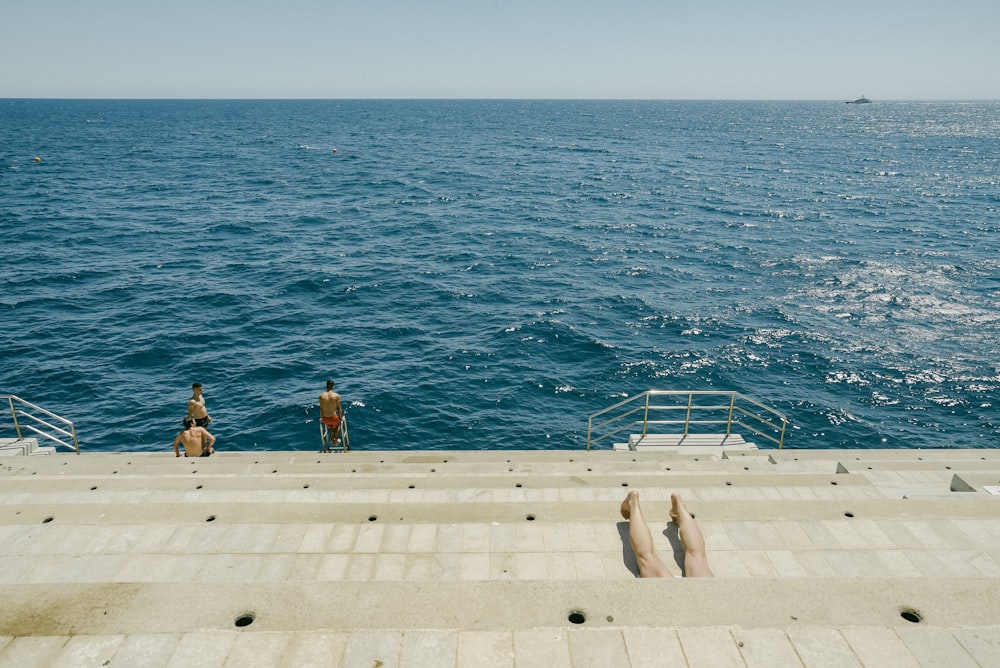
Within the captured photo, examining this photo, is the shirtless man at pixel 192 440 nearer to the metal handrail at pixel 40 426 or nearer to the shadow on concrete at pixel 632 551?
the metal handrail at pixel 40 426

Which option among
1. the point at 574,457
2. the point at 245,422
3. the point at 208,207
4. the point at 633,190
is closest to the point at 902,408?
the point at 574,457

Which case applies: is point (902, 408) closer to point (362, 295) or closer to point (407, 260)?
point (362, 295)

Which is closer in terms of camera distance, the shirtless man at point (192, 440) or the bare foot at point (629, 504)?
the bare foot at point (629, 504)

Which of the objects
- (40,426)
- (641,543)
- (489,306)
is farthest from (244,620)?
(489,306)

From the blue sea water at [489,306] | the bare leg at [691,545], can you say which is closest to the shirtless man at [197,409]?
the blue sea water at [489,306]

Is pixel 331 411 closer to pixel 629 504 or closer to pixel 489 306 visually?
pixel 629 504

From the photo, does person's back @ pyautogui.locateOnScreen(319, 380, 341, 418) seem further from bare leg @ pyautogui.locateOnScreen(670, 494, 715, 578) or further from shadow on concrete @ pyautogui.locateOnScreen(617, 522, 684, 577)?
bare leg @ pyautogui.locateOnScreen(670, 494, 715, 578)

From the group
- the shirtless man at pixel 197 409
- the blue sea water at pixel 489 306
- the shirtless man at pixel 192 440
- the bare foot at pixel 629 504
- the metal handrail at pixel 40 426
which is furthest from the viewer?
the blue sea water at pixel 489 306
